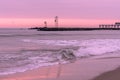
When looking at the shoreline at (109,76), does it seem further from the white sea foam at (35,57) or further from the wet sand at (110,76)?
the white sea foam at (35,57)

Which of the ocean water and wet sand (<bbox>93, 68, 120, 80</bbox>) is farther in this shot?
the ocean water

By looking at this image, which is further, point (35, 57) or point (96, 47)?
point (96, 47)

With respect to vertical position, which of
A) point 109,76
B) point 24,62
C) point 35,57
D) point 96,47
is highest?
point 109,76

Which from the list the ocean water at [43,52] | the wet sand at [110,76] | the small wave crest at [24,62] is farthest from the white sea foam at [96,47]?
the wet sand at [110,76]

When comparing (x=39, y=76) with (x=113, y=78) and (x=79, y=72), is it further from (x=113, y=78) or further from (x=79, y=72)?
(x=113, y=78)

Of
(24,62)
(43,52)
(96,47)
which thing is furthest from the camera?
(96,47)

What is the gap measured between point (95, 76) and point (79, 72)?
128 cm

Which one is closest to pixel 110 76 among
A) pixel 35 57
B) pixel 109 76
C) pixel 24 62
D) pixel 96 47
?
pixel 109 76

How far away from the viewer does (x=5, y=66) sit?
639 inches

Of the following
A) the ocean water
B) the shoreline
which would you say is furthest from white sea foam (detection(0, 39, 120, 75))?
the shoreline

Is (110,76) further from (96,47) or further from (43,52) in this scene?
(96,47)

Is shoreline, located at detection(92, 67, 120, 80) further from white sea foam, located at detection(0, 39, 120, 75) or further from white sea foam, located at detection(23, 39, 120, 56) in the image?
white sea foam, located at detection(23, 39, 120, 56)

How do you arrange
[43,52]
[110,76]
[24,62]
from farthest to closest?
[43,52]
[24,62]
[110,76]

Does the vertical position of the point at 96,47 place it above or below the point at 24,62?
below
